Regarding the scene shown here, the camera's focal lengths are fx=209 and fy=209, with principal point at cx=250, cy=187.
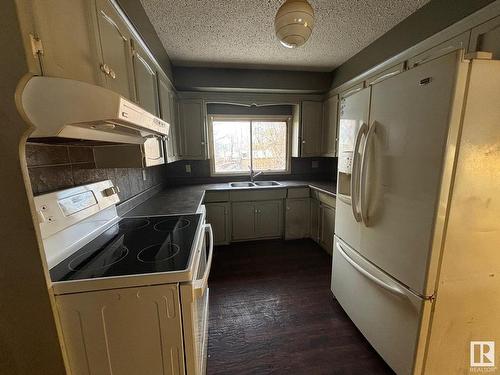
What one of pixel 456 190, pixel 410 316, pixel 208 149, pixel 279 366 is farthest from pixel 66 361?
pixel 208 149

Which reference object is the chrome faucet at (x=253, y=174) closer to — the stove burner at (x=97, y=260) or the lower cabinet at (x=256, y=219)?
the lower cabinet at (x=256, y=219)

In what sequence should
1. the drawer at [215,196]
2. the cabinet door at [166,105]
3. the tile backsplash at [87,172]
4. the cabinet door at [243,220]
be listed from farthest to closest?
the cabinet door at [243,220]
the drawer at [215,196]
the cabinet door at [166,105]
the tile backsplash at [87,172]

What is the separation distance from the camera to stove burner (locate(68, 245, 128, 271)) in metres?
0.92

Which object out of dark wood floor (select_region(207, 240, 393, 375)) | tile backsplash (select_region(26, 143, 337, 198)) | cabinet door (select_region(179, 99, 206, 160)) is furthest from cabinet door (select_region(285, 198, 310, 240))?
cabinet door (select_region(179, 99, 206, 160))

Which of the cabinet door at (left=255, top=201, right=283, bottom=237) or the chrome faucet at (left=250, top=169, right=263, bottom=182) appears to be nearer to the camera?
the cabinet door at (left=255, top=201, right=283, bottom=237)

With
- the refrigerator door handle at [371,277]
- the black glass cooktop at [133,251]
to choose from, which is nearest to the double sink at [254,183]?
the refrigerator door handle at [371,277]

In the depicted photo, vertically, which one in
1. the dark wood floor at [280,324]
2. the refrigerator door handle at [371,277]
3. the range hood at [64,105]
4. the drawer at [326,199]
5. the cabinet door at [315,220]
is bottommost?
the dark wood floor at [280,324]

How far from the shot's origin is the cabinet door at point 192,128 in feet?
9.71

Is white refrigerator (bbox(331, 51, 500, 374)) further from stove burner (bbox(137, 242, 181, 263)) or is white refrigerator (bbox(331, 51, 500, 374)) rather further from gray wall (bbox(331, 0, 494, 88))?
stove burner (bbox(137, 242, 181, 263))

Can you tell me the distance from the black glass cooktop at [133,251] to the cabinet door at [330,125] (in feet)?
7.79

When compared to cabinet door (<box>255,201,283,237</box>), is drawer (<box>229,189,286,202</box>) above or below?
above

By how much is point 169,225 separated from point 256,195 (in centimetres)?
172

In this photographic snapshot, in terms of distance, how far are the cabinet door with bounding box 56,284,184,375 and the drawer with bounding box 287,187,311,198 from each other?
243 centimetres

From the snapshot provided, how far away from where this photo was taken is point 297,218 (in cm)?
320
